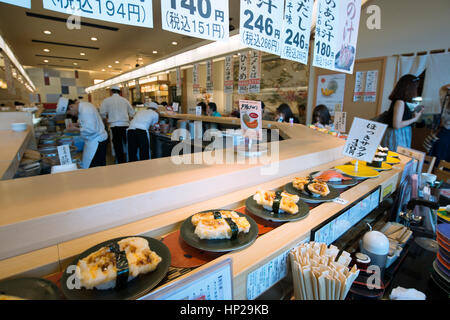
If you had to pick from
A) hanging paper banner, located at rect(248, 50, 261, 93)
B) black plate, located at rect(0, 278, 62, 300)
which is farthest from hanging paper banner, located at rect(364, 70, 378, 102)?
black plate, located at rect(0, 278, 62, 300)

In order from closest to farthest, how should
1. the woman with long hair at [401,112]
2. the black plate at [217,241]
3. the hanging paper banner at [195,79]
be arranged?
the black plate at [217,241] → the woman with long hair at [401,112] → the hanging paper banner at [195,79]

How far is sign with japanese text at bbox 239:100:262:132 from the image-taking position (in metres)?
1.79

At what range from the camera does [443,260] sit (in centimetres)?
104

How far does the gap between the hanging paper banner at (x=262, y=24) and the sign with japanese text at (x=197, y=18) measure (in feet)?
0.50

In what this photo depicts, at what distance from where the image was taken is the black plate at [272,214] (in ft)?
3.55

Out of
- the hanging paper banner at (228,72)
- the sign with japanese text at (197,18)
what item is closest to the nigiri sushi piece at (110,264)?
the sign with japanese text at (197,18)

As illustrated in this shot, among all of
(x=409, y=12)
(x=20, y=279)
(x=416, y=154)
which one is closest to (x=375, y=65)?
(x=409, y=12)

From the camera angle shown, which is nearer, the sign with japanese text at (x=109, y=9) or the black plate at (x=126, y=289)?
the black plate at (x=126, y=289)

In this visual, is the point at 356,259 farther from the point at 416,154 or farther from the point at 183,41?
the point at 183,41

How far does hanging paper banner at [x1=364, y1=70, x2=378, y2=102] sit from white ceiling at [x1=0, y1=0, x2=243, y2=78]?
3.10m

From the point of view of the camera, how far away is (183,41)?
6.31 m

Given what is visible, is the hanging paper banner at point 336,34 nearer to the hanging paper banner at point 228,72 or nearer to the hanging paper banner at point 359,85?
the hanging paper banner at point 228,72

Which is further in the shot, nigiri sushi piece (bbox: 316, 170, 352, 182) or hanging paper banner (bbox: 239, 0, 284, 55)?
nigiri sushi piece (bbox: 316, 170, 352, 182)

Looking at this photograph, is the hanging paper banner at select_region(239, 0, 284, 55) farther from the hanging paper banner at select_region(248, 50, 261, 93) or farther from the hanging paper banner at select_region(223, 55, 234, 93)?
the hanging paper banner at select_region(223, 55, 234, 93)
